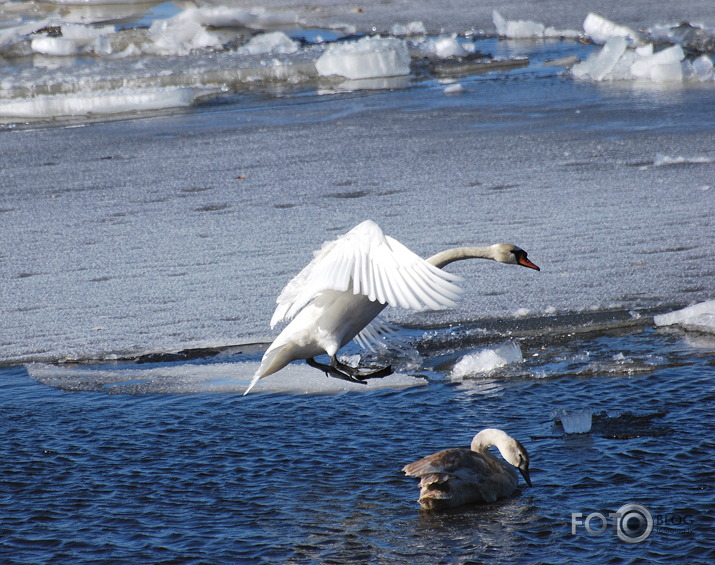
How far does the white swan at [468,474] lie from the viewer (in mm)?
3824

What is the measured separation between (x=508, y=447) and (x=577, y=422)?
55 centimetres

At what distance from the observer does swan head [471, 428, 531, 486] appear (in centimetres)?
402

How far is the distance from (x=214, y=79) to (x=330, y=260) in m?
10.1

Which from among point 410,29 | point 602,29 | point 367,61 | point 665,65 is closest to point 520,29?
point 602,29

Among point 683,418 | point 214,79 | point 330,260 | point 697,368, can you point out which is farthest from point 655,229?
point 214,79

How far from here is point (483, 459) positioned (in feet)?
13.1

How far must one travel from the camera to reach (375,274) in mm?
4250

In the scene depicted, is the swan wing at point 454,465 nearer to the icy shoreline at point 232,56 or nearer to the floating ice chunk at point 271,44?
the icy shoreline at point 232,56

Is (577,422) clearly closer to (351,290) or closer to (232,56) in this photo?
(351,290)

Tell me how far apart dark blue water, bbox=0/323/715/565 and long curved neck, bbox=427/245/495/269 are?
66 cm

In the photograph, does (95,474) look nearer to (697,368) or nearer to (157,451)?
(157,451)

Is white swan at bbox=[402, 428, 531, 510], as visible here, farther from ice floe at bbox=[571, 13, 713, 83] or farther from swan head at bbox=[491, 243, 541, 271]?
ice floe at bbox=[571, 13, 713, 83]

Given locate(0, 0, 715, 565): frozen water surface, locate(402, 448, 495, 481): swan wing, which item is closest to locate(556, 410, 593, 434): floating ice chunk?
locate(0, 0, 715, 565): frozen water surface

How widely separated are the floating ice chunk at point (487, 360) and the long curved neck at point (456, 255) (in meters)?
0.54
